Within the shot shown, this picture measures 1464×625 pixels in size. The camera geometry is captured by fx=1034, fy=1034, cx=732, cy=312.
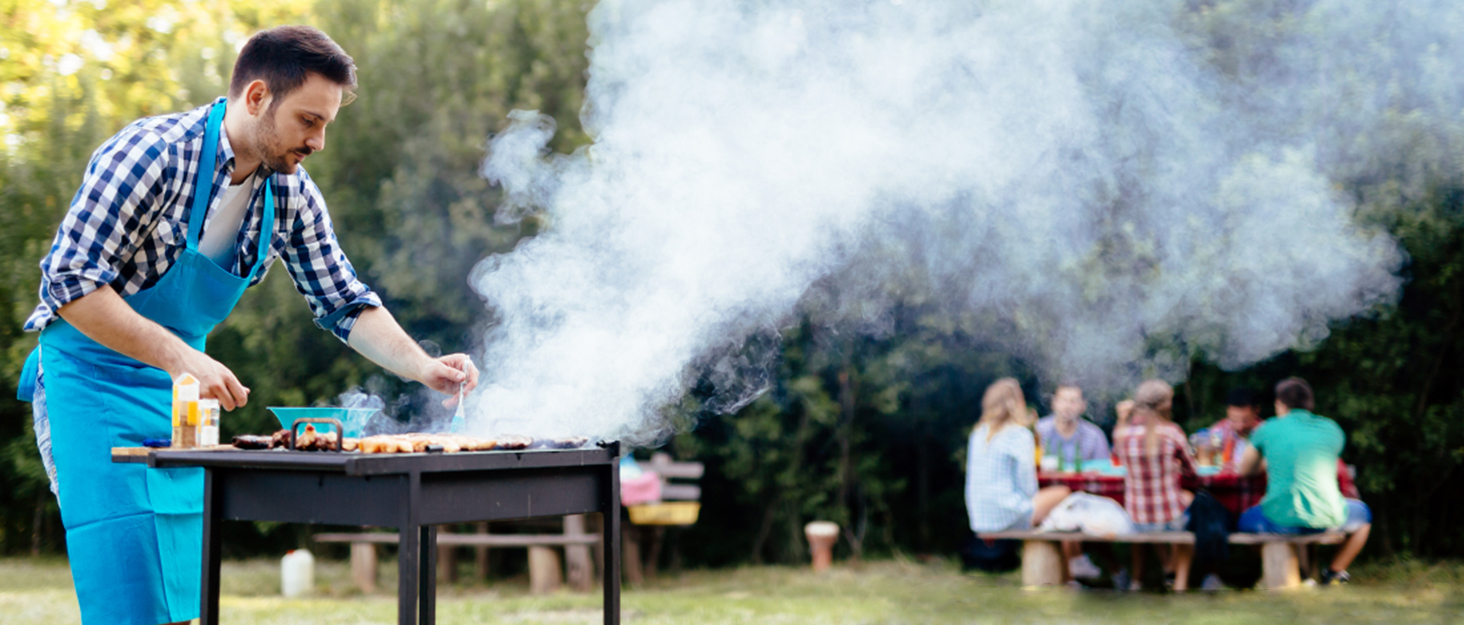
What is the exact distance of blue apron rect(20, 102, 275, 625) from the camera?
2080mm

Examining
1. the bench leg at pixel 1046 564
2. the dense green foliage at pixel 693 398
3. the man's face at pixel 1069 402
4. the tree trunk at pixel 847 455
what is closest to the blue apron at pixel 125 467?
the dense green foliage at pixel 693 398

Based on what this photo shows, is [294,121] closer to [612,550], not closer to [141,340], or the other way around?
[141,340]

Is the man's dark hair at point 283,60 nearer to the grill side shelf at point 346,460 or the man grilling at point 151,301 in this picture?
the man grilling at point 151,301

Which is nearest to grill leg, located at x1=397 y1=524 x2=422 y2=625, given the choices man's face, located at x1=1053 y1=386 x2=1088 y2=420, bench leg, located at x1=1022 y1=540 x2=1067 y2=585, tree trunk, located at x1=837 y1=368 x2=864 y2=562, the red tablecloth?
bench leg, located at x1=1022 y1=540 x2=1067 y2=585

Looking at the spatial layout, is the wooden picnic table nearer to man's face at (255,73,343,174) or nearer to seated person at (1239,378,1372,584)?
seated person at (1239,378,1372,584)

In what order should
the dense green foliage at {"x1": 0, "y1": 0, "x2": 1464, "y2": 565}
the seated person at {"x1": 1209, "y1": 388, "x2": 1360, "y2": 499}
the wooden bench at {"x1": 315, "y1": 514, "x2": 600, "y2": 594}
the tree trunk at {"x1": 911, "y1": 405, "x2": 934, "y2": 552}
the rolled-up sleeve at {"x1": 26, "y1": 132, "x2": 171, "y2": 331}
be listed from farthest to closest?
the tree trunk at {"x1": 911, "y1": 405, "x2": 934, "y2": 552} → the dense green foliage at {"x1": 0, "y1": 0, "x2": 1464, "y2": 565} → the wooden bench at {"x1": 315, "y1": 514, "x2": 600, "y2": 594} → the seated person at {"x1": 1209, "y1": 388, "x2": 1360, "y2": 499} → the rolled-up sleeve at {"x1": 26, "y1": 132, "x2": 171, "y2": 331}

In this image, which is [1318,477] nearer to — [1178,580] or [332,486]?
[1178,580]

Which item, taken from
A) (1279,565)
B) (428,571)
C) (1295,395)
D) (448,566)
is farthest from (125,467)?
(1295,395)

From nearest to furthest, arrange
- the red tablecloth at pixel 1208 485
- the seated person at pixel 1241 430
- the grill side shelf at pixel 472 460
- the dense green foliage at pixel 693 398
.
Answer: the grill side shelf at pixel 472 460, the red tablecloth at pixel 1208 485, the seated person at pixel 1241 430, the dense green foliage at pixel 693 398

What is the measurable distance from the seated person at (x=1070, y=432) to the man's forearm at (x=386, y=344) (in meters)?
4.60

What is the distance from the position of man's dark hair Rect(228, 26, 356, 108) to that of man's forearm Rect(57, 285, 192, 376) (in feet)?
1.65

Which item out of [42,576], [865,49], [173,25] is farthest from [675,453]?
[173,25]

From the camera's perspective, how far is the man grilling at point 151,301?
1.98 m

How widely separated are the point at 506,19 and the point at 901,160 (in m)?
3.35
